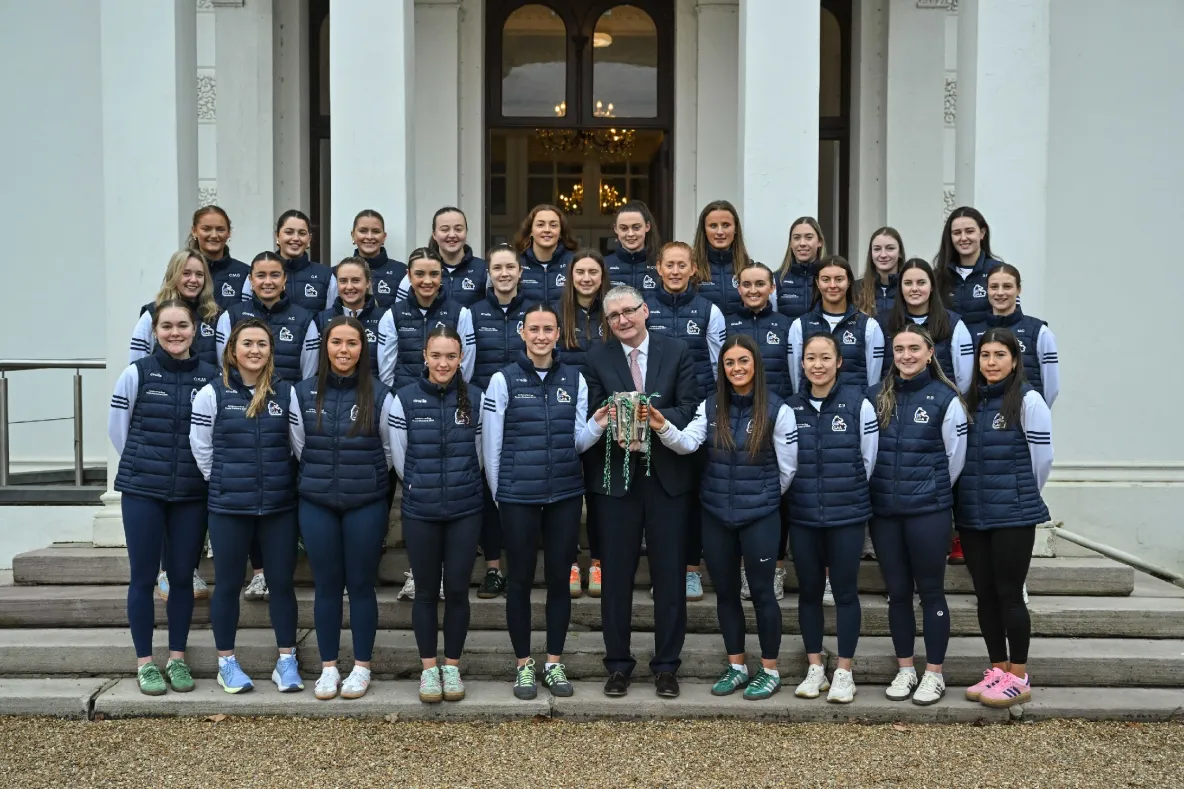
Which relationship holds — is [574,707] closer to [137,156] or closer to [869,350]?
[869,350]

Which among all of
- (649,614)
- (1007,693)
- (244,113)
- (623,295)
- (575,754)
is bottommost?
(575,754)

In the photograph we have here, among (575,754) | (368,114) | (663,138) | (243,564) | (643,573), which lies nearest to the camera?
(575,754)

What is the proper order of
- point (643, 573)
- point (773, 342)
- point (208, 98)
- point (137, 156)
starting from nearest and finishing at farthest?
point (773, 342) → point (643, 573) → point (137, 156) → point (208, 98)

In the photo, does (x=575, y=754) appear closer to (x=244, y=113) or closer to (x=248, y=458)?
(x=248, y=458)

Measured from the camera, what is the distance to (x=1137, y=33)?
9.28 meters

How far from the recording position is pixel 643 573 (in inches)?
261

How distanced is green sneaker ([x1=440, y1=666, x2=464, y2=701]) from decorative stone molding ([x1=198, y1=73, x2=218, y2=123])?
6.26 metres

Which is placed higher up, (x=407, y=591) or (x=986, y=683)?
(x=407, y=591)

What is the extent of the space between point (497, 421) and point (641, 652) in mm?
1504

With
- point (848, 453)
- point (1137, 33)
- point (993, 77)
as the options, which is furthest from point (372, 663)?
point (1137, 33)

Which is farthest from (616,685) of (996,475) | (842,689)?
(996,475)

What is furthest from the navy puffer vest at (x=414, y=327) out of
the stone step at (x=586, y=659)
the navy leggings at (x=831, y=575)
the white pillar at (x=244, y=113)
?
the white pillar at (x=244, y=113)

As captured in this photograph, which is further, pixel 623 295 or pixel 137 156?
pixel 137 156

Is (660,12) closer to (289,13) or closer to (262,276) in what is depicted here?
(289,13)
